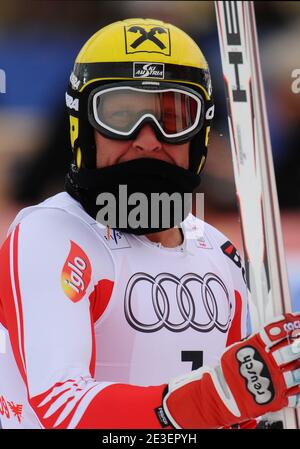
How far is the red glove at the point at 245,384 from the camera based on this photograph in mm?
2330

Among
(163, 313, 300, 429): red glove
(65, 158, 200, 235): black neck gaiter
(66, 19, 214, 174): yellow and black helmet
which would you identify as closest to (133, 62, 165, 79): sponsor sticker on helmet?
(66, 19, 214, 174): yellow and black helmet

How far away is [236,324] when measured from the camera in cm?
337

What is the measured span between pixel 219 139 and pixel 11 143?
119 centimetres

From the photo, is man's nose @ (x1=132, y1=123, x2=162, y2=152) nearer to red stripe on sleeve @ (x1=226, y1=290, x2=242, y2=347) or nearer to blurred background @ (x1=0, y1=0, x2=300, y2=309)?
red stripe on sleeve @ (x1=226, y1=290, x2=242, y2=347)

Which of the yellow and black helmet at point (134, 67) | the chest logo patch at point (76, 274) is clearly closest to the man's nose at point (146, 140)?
the yellow and black helmet at point (134, 67)

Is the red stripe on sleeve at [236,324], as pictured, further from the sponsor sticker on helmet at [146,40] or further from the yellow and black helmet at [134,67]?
the sponsor sticker on helmet at [146,40]

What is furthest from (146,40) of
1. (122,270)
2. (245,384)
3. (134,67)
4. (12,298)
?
(245,384)

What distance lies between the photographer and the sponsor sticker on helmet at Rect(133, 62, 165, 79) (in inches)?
123

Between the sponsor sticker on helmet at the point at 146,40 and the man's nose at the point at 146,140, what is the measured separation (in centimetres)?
28

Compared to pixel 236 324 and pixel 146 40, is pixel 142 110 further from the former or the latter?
pixel 236 324

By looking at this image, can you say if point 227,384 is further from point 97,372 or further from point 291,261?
point 291,261

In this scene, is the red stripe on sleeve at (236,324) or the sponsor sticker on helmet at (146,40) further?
the red stripe on sleeve at (236,324)

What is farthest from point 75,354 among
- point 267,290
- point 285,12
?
point 285,12

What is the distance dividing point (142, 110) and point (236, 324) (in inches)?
33.2
